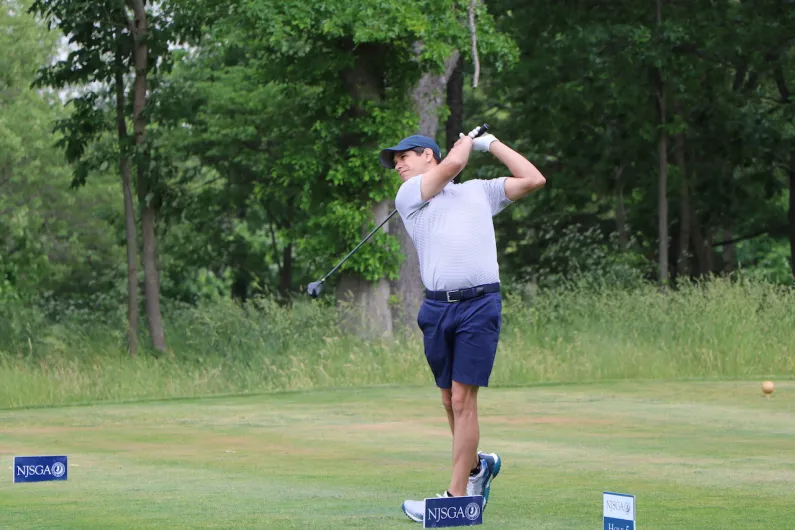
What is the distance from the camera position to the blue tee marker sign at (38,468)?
719 cm

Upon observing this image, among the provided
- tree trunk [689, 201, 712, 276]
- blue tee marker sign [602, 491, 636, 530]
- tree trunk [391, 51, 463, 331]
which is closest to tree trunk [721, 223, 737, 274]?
tree trunk [689, 201, 712, 276]

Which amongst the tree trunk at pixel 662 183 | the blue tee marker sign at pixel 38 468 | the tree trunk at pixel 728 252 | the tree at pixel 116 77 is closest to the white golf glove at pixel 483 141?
the blue tee marker sign at pixel 38 468

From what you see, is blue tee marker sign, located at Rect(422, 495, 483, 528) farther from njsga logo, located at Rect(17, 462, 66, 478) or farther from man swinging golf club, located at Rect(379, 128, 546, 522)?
njsga logo, located at Rect(17, 462, 66, 478)

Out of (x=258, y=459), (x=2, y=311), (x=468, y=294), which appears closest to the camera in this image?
(x=468, y=294)

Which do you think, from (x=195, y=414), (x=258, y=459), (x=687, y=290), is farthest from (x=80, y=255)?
(x=258, y=459)

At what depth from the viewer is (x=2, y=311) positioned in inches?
941

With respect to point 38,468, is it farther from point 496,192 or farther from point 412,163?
point 496,192

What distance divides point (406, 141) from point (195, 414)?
230 inches

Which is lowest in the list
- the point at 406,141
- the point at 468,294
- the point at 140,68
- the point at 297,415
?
the point at 297,415

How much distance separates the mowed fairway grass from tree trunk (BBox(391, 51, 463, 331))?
25.7 ft

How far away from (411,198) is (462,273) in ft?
1.33

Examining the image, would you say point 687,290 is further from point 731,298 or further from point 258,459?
point 258,459

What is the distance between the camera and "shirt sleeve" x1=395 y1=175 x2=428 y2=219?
618cm

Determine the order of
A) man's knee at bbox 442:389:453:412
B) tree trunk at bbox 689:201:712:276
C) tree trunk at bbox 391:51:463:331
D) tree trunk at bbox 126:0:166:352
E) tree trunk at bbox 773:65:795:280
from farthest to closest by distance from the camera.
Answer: tree trunk at bbox 689:201:712:276
tree trunk at bbox 773:65:795:280
tree trunk at bbox 391:51:463:331
tree trunk at bbox 126:0:166:352
man's knee at bbox 442:389:453:412
